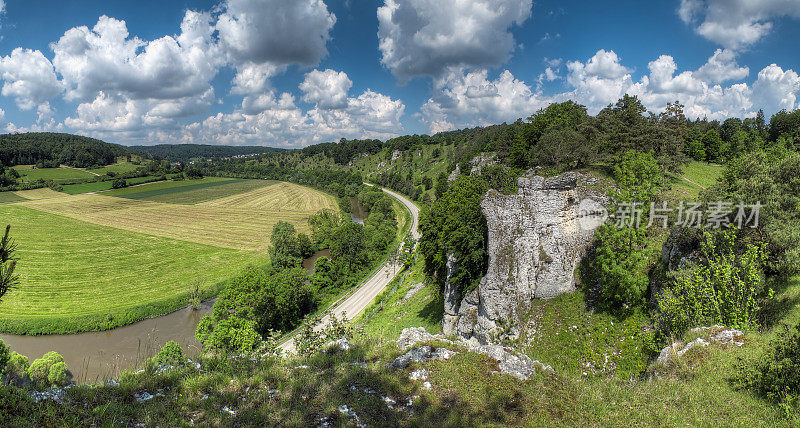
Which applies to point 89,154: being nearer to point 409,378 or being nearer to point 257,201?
point 257,201

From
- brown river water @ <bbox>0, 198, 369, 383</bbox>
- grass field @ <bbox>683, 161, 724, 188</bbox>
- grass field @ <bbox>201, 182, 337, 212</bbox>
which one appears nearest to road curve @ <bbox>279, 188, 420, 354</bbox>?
brown river water @ <bbox>0, 198, 369, 383</bbox>

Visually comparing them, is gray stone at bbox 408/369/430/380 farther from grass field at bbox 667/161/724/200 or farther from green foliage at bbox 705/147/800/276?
grass field at bbox 667/161/724/200

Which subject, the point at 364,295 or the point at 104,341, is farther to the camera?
the point at 364,295

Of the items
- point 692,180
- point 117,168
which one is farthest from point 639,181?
point 117,168

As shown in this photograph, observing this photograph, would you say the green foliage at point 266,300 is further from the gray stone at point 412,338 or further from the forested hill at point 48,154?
the forested hill at point 48,154

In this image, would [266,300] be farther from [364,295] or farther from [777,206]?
[777,206]
